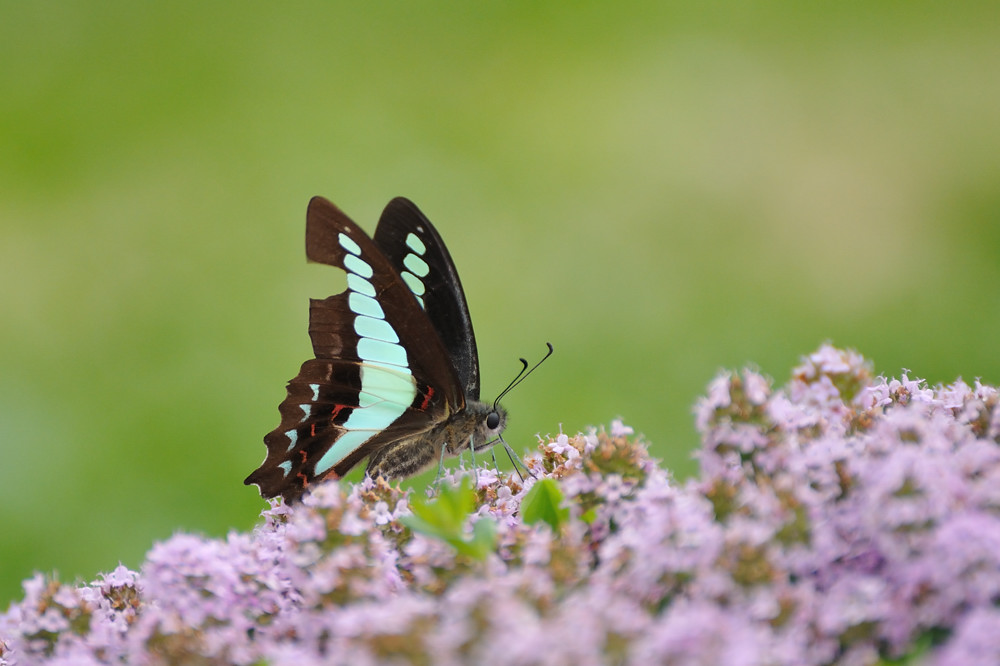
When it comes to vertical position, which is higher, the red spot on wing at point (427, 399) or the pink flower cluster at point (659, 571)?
the red spot on wing at point (427, 399)

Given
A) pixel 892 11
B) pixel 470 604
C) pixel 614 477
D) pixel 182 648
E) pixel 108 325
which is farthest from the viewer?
pixel 892 11

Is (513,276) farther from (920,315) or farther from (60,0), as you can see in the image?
(60,0)

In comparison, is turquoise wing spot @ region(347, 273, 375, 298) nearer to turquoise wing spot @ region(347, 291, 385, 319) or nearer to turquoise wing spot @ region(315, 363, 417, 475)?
turquoise wing spot @ region(347, 291, 385, 319)

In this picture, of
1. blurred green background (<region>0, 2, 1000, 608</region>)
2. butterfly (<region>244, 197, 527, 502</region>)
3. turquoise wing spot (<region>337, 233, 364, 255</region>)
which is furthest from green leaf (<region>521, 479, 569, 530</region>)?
blurred green background (<region>0, 2, 1000, 608</region>)

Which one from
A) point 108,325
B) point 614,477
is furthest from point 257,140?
point 614,477

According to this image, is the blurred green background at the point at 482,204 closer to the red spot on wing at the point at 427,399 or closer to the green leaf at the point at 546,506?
the red spot on wing at the point at 427,399

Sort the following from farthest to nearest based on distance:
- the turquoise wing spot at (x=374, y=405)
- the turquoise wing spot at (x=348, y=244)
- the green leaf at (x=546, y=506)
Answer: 1. the turquoise wing spot at (x=374, y=405)
2. the turquoise wing spot at (x=348, y=244)
3. the green leaf at (x=546, y=506)

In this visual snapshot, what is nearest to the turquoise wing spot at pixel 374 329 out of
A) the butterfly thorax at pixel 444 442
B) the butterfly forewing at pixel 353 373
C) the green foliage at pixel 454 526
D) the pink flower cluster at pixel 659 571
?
the butterfly forewing at pixel 353 373

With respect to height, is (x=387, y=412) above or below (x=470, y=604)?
above
